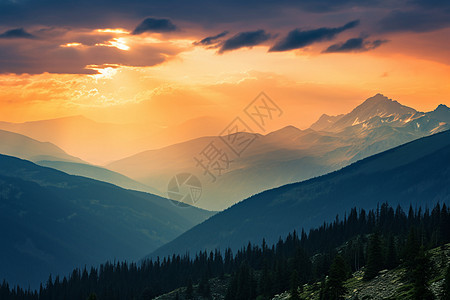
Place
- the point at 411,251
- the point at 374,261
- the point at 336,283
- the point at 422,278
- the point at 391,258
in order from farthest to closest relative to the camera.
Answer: the point at 391,258, the point at 374,261, the point at 411,251, the point at 336,283, the point at 422,278

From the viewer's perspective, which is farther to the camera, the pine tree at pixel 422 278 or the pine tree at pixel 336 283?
the pine tree at pixel 336 283

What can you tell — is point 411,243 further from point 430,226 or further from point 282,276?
point 430,226

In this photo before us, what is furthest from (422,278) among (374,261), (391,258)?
(391,258)

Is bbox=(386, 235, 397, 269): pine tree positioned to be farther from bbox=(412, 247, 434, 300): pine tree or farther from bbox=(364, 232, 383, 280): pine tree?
bbox=(412, 247, 434, 300): pine tree

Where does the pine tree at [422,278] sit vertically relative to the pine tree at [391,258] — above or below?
below

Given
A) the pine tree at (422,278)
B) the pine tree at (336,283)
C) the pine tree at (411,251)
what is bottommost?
the pine tree at (422,278)

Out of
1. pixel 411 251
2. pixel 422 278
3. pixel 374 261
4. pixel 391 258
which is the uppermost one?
pixel 391 258

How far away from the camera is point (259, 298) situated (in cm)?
17988

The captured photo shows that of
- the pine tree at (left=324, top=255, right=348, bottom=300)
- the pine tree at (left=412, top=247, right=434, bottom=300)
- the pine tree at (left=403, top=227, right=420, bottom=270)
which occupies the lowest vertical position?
the pine tree at (left=412, top=247, right=434, bottom=300)

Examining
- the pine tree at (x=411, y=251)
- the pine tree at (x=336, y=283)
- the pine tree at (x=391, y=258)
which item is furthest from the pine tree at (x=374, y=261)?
the pine tree at (x=336, y=283)

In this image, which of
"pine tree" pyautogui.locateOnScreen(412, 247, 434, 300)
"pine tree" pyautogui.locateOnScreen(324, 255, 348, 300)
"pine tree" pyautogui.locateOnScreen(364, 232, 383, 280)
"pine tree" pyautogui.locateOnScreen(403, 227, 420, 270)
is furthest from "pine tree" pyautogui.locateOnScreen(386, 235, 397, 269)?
"pine tree" pyautogui.locateOnScreen(412, 247, 434, 300)

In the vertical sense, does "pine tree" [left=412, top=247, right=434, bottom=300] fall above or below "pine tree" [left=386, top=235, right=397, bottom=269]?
below

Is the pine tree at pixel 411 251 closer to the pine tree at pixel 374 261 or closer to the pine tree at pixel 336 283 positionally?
the pine tree at pixel 374 261

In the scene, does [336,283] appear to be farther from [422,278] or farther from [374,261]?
[422,278]
